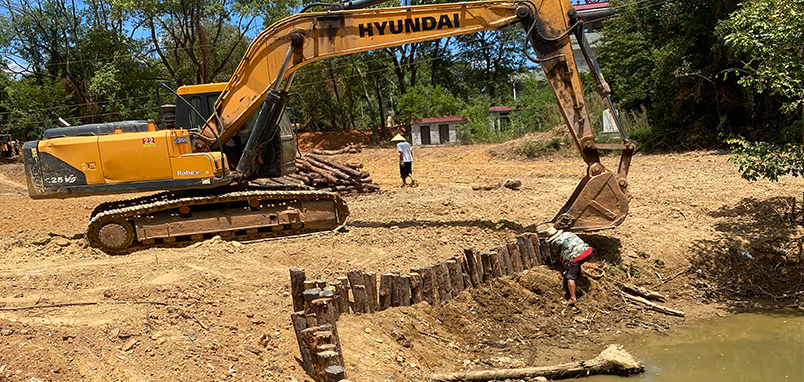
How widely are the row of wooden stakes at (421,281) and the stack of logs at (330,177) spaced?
7077 millimetres

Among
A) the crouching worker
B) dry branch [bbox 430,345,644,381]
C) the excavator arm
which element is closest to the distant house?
the excavator arm

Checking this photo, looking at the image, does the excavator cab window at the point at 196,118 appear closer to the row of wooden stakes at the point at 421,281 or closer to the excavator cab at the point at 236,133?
the excavator cab at the point at 236,133

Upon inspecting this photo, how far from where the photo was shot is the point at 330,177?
47.6 ft

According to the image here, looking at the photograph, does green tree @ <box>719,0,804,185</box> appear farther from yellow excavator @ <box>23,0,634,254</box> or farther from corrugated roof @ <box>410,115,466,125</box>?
corrugated roof @ <box>410,115,466,125</box>

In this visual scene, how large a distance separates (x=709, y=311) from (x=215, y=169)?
718cm

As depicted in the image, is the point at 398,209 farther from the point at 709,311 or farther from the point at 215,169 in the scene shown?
the point at 709,311

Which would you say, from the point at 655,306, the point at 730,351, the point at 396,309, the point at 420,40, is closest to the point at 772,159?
the point at 655,306

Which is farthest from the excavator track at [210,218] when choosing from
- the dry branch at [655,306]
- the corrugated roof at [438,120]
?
the corrugated roof at [438,120]

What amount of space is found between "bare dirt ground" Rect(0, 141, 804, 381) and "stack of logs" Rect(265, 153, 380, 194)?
84.1 inches

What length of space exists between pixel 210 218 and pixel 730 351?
7217 mm

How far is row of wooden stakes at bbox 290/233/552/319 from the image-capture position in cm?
572

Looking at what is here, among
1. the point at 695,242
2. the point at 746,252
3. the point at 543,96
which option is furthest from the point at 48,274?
the point at 543,96

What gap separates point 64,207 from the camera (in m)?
15.6

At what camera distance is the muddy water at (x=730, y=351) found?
611 cm
